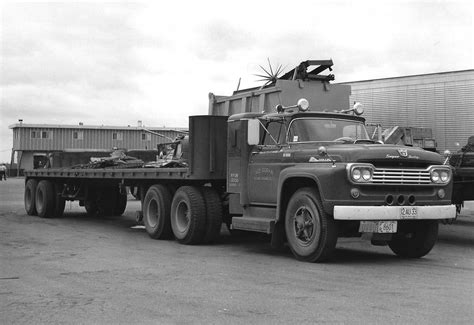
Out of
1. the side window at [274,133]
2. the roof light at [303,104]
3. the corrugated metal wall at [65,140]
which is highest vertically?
the corrugated metal wall at [65,140]

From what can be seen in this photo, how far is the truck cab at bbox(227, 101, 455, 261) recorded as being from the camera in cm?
893

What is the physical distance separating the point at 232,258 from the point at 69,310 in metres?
4.10

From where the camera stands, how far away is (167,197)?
12781 mm

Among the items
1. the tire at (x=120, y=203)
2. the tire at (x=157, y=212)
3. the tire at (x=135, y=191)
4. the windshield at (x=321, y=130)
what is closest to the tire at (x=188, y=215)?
the tire at (x=157, y=212)

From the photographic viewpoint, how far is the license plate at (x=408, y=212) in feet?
29.7

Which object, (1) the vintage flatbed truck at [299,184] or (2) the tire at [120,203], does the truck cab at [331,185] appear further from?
(2) the tire at [120,203]

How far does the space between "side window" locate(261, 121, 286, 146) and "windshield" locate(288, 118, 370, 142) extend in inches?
7.2

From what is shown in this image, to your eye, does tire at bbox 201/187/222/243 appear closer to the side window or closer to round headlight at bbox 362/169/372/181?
the side window

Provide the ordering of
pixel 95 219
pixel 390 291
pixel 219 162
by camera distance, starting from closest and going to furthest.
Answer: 1. pixel 390 291
2. pixel 219 162
3. pixel 95 219

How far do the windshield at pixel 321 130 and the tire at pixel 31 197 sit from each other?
1146 centimetres

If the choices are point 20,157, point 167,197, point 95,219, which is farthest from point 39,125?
point 167,197

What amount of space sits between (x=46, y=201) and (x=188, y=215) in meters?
8.14

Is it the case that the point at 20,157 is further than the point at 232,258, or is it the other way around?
the point at 20,157

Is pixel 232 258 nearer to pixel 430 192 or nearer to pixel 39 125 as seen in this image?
pixel 430 192
